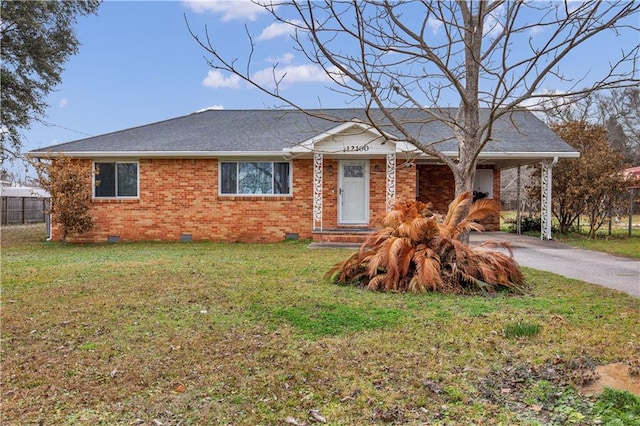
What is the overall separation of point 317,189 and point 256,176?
217cm

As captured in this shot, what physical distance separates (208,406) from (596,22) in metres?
5.40

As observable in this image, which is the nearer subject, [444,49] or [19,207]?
[444,49]

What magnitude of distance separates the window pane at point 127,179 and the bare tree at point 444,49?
9.91 meters

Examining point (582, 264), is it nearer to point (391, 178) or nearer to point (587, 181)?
point (391, 178)

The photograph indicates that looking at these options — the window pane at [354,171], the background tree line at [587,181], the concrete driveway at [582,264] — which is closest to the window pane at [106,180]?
the window pane at [354,171]

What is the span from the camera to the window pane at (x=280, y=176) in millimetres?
→ 14258

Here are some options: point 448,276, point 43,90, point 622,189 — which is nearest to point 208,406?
point 448,276

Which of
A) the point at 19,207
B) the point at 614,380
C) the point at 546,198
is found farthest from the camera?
the point at 19,207

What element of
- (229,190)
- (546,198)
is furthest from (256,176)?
(546,198)

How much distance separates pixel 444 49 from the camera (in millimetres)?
6941

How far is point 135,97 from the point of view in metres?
19.5

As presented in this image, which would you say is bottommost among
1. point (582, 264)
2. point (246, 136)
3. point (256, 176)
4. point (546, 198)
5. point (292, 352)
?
point (292, 352)

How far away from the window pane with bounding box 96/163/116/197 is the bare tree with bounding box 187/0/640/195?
1037 centimetres

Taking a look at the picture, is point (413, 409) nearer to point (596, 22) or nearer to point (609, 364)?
point (609, 364)
